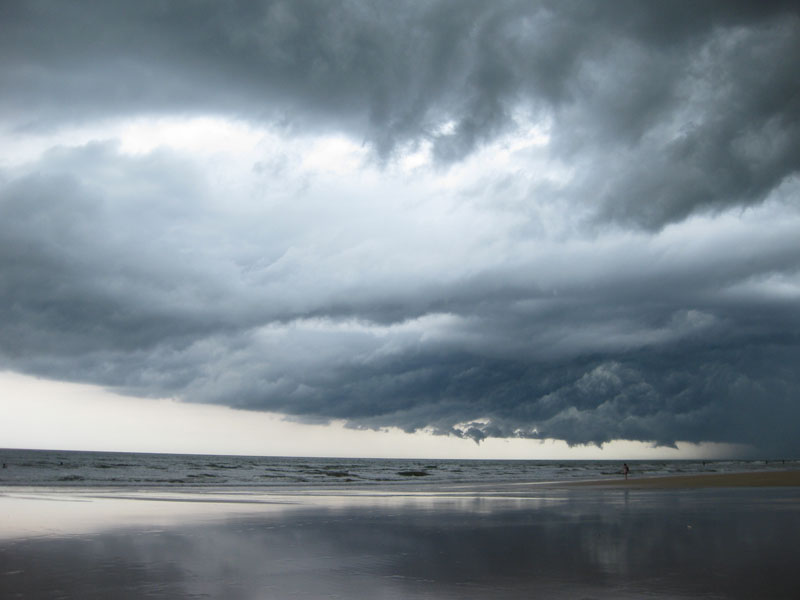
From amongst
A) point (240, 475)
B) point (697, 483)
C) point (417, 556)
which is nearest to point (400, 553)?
point (417, 556)

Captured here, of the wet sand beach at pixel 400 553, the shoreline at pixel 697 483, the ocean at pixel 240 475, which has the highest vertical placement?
the wet sand beach at pixel 400 553

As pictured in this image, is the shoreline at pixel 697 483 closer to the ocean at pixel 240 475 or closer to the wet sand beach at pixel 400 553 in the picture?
the ocean at pixel 240 475

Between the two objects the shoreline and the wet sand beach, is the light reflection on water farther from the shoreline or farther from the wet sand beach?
the shoreline

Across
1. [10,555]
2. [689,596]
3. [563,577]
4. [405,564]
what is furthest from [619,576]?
[10,555]

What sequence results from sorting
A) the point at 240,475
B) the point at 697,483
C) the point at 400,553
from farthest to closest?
1. the point at 240,475
2. the point at 697,483
3. the point at 400,553

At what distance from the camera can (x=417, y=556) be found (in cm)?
1716

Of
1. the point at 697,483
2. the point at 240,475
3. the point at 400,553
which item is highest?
the point at 400,553

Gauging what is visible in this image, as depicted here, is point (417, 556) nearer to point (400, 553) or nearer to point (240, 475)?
point (400, 553)

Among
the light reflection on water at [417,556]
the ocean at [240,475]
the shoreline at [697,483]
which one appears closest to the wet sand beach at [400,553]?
the light reflection on water at [417,556]

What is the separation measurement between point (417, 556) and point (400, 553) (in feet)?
2.53

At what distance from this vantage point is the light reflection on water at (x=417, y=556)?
13.1m

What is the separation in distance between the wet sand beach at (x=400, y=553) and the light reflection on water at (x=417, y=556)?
0.05 m

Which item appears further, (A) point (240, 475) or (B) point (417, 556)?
(A) point (240, 475)

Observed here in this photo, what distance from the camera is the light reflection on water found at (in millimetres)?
13070
